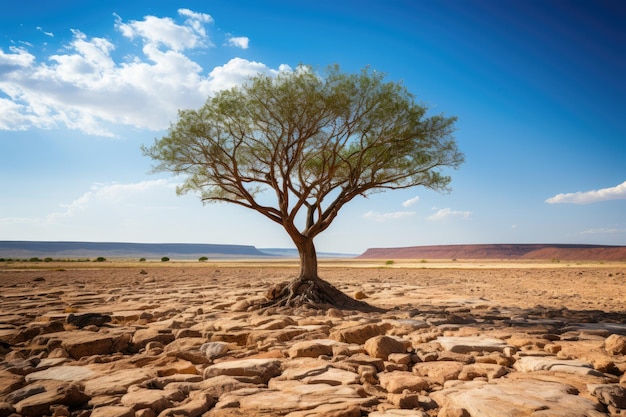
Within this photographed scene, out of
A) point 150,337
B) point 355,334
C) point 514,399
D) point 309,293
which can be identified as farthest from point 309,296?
point 514,399

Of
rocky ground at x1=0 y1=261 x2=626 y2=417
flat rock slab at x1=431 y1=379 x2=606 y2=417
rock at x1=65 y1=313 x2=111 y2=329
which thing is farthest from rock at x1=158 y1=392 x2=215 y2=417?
rock at x1=65 y1=313 x2=111 y2=329

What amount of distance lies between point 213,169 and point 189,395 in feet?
33.0

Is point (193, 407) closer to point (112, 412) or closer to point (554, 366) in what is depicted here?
point (112, 412)

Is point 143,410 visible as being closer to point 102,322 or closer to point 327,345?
point 327,345

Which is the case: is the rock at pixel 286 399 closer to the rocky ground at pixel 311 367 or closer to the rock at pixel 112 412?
the rocky ground at pixel 311 367

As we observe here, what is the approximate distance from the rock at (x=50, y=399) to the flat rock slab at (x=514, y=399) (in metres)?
3.73

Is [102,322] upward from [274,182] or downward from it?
downward

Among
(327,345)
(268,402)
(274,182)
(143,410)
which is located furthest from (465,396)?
(274,182)

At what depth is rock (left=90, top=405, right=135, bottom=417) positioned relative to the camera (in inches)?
149

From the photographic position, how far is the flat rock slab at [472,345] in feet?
20.9

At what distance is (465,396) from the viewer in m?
4.12

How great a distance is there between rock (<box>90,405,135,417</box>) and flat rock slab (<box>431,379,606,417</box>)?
9.81 ft

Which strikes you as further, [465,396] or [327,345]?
[327,345]

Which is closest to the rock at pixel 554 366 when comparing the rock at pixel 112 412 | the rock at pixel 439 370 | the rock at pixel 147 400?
the rock at pixel 439 370
